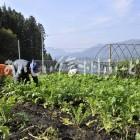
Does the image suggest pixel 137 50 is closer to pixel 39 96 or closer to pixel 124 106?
pixel 39 96

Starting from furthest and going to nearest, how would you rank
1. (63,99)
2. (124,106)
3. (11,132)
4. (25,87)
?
(25,87), (63,99), (124,106), (11,132)

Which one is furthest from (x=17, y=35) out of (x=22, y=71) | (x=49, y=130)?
(x=49, y=130)

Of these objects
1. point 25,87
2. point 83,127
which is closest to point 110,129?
point 83,127

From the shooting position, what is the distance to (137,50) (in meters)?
26.5

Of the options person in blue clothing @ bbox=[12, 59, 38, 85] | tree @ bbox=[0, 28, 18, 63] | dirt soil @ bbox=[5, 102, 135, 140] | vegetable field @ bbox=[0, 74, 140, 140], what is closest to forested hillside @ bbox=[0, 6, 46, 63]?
tree @ bbox=[0, 28, 18, 63]

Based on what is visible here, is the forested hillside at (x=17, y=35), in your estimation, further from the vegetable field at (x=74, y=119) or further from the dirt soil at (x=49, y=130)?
the dirt soil at (x=49, y=130)

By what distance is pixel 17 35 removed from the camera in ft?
216

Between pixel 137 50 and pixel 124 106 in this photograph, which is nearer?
pixel 124 106

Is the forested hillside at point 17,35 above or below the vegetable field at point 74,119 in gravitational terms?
above

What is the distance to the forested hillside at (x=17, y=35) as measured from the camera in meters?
57.0

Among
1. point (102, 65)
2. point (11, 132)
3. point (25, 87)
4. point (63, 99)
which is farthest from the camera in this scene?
point (102, 65)

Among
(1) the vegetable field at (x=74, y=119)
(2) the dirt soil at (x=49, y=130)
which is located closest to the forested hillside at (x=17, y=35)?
(1) the vegetable field at (x=74, y=119)

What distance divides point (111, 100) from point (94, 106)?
0.96 feet

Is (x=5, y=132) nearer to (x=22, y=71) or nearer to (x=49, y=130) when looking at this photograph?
(x=49, y=130)
